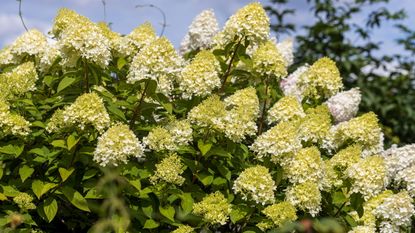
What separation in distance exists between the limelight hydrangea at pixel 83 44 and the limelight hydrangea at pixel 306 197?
135cm

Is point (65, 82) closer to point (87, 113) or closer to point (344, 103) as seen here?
point (87, 113)

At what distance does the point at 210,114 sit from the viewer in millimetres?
3871

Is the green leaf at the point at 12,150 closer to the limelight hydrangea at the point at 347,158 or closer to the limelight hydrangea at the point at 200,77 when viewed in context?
the limelight hydrangea at the point at 200,77

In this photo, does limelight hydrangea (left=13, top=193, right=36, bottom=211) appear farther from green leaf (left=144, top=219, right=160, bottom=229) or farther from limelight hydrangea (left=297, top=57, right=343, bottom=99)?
limelight hydrangea (left=297, top=57, right=343, bottom=99)

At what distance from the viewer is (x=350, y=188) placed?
169 inches

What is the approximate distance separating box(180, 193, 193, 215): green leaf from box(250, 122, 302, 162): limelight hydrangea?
0.55 metres

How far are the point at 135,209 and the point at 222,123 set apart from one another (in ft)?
2.31

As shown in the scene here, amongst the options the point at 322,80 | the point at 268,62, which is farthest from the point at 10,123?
the point at 322,80

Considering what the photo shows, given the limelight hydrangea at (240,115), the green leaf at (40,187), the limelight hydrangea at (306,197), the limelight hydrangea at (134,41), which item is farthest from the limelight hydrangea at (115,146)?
the limelight hydrangea at (134,41)

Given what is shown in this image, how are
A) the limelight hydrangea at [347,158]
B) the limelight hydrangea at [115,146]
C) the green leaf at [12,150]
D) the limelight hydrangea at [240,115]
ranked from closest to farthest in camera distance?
the limelight hydrangea at [115,146] → the green leaf at [12,150] → the limelight hydrangea at [240,115] → the limelight hydrangea at [347,158]

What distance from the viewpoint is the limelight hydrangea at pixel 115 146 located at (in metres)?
3.47

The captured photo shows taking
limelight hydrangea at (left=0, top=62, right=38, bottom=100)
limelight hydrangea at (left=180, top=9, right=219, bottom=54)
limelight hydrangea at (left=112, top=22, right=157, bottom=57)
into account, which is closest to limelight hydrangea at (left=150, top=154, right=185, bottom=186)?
limelight hydrangea at (left=0, top=62, right=38, bottom=100)

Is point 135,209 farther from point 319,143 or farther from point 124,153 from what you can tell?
point 319,143

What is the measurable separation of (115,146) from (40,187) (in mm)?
552
